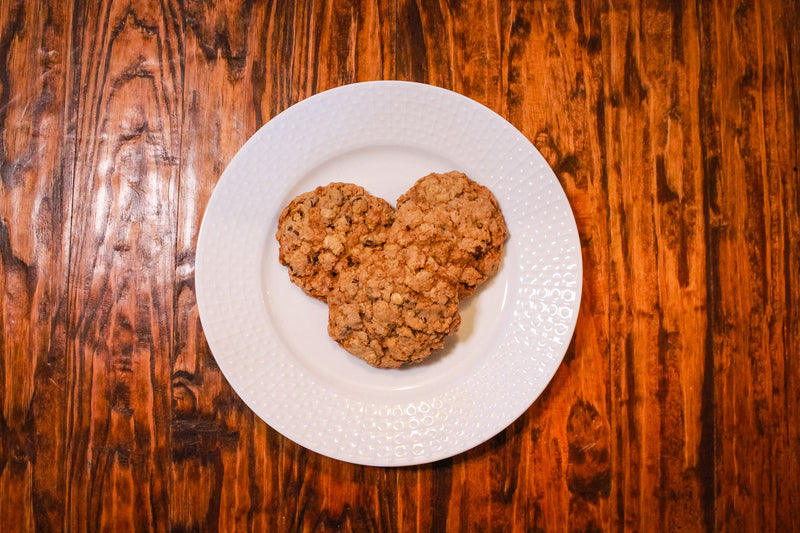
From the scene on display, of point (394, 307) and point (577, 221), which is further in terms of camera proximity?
point (577, 221)

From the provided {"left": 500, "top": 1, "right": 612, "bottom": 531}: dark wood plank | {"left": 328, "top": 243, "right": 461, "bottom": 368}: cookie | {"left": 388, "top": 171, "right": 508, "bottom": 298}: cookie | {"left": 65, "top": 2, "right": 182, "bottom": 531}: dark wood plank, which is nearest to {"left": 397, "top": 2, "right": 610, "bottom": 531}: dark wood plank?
{"left": 500, "top": 1, "right": 612, "bottom": 531}: dark wood plank

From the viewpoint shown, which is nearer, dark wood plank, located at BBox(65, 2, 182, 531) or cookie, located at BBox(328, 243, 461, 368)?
cookie, located at BBox(328, 243, 461, 368)

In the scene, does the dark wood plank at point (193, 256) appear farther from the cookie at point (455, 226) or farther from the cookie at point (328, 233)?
the cookie at point (455, 226)

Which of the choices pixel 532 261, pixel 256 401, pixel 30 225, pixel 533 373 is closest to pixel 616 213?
pixel 532 261

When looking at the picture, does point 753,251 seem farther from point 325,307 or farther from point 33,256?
point 33,256

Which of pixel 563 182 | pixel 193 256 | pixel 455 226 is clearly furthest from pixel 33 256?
pixel 563 182

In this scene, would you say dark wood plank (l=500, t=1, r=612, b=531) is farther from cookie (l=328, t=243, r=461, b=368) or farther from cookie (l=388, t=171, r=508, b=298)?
cookie (l=328, t=243, r=461, b=368)

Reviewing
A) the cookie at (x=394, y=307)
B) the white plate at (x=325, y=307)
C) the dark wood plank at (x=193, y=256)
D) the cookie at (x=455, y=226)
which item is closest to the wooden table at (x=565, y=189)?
the dark wood plank at (x=193, y=256)

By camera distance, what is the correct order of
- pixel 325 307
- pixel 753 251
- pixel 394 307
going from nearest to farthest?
1. pixel 394 307
2. pixel 325 307
3. pixel 753 251
